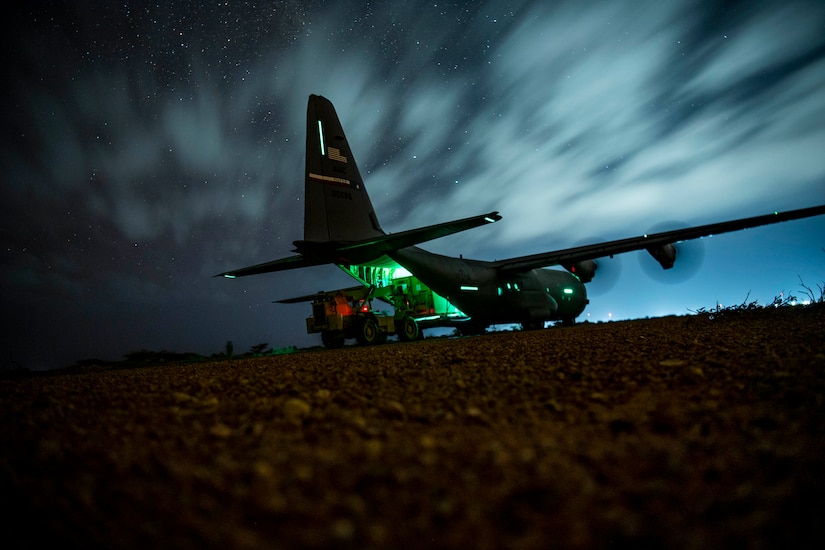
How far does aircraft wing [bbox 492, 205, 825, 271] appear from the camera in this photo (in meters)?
10.6

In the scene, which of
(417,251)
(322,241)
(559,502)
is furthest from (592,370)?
(417,251)

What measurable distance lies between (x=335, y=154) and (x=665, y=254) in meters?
11.9

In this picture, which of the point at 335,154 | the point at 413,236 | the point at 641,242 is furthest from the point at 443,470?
the point at 641,242

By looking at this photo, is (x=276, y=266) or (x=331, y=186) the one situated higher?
(x=331, y=186)

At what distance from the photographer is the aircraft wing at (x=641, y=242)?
419 inches

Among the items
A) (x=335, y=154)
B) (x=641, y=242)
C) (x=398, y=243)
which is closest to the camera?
(x=398, y=243)

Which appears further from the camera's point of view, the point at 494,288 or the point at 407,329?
the point at 494,288

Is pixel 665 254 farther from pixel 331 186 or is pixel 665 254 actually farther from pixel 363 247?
pixel 331 186

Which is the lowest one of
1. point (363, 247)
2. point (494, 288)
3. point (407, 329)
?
point (407, 329)

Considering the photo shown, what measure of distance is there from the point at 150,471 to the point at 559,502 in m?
1.25

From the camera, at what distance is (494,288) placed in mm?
15648

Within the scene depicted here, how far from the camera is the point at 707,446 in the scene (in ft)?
4.27

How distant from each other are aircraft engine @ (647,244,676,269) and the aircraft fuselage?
487cm

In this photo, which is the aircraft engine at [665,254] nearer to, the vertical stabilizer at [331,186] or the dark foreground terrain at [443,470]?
the vertical stabilizer at [331,186]
